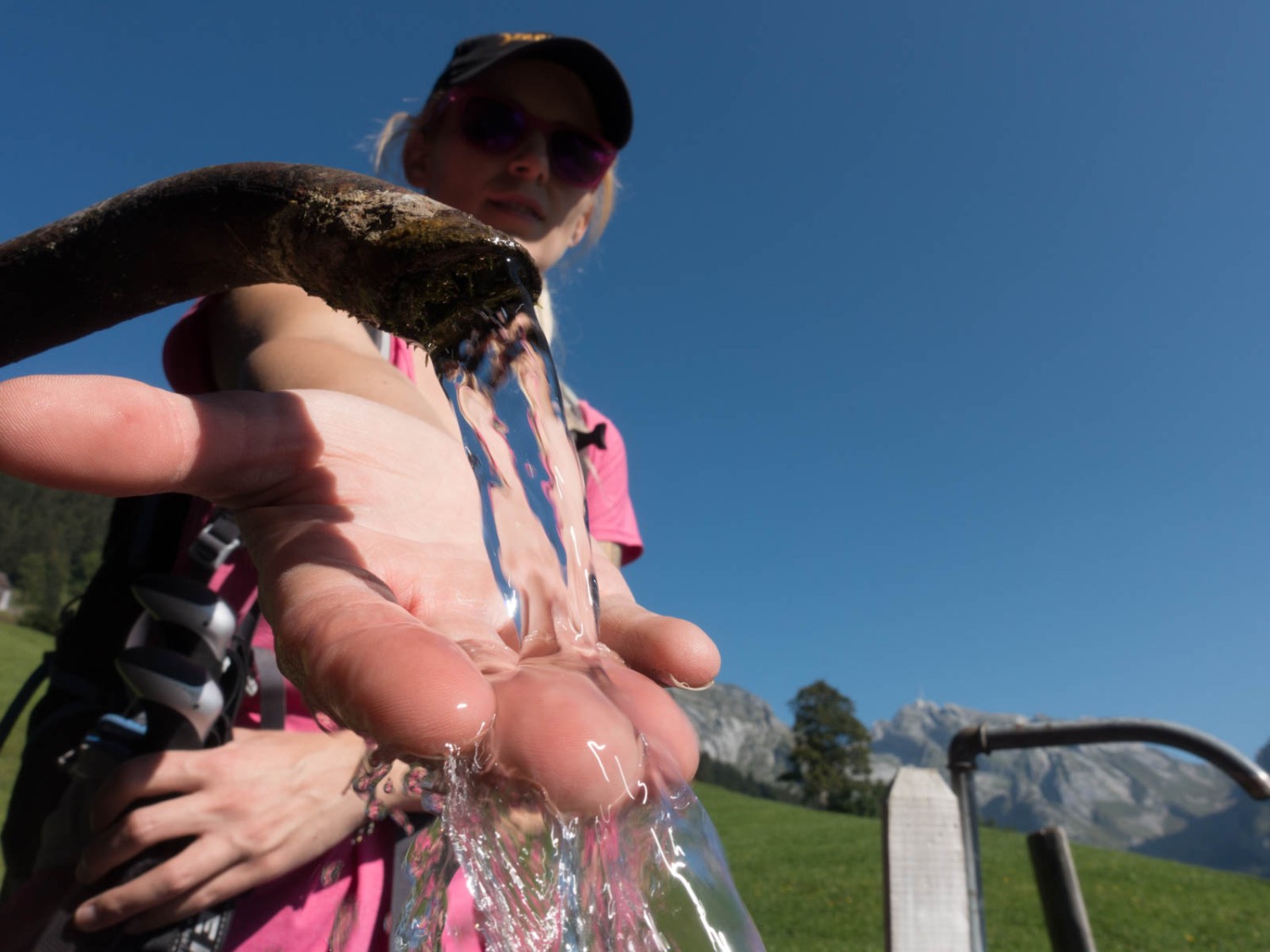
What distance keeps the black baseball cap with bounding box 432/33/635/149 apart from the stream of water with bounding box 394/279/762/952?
2.13 meters

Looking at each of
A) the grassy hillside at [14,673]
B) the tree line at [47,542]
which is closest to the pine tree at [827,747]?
the grassy hillside at [14,673]

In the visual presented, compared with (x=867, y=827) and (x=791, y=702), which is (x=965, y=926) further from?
(x=791, y=702)

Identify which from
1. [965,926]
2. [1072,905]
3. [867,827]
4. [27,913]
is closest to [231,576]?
[27,913]

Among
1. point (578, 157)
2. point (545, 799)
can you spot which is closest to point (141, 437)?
point (545, 799)

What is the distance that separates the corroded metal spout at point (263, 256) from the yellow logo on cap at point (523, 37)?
7.16 feet

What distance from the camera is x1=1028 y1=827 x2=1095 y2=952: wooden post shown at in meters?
3.66

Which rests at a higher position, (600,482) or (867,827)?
(867,827)

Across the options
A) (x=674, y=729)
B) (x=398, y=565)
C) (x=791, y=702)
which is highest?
(x=791, y=702)

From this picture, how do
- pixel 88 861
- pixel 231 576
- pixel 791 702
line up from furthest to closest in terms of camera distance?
pixel 791 702, pixel 231 576, pixel 88 861

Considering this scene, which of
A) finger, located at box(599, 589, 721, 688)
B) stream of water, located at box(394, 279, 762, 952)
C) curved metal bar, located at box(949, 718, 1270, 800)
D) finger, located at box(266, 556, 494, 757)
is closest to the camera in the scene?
finger, located at box(266, 556, 494, 757)

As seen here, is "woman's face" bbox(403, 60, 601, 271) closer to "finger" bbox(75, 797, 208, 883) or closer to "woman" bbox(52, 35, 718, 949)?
"woman" bbox(52, 35, 718, 949)

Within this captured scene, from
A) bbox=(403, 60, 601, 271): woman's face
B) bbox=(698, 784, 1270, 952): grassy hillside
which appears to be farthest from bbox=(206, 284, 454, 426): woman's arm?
bbox=(698, 784, 1270, 952): grassy hillside

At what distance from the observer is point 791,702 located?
231 feet

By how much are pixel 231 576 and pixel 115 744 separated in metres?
0.47
